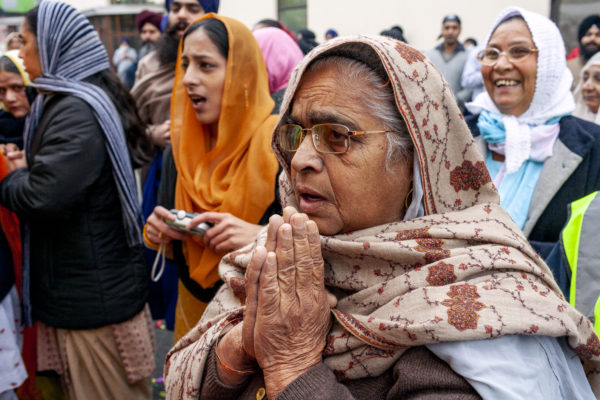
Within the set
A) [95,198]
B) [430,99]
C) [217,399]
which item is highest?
[430,99]

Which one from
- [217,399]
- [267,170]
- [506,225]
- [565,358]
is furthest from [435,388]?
[267,170]

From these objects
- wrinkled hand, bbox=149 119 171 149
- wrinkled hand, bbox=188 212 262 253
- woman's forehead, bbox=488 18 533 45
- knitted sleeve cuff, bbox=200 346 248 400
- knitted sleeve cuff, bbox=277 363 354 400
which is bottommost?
knitted sleeve cuff, bbox=200 346 248 400

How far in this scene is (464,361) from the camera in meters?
1.18

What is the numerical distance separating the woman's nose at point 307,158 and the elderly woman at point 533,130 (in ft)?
4.63

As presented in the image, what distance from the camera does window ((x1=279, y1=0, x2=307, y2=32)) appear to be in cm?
1323

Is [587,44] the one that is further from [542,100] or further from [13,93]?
[13,93]

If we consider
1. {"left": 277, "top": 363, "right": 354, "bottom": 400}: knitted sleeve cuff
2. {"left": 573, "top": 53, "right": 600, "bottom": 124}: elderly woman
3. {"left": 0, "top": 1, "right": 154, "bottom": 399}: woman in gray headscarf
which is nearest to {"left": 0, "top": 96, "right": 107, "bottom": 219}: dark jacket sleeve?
{"left": 0, "top": 1, "right": 154, "bottom": 399}: woman in gray headscarf

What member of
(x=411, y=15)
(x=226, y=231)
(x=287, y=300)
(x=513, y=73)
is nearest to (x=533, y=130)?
(x=513, y=73)

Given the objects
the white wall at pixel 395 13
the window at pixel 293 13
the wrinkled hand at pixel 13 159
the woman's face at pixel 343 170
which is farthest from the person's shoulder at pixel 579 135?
the window at pixel 293 13

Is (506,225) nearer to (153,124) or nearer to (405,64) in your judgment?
(405,64)

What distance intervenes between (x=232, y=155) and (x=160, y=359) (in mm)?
2466

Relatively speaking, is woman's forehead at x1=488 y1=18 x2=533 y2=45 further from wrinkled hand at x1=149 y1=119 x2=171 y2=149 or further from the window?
the window

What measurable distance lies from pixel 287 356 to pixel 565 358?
0.74 meters

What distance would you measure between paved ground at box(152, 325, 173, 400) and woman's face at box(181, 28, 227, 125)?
7.79 feet
